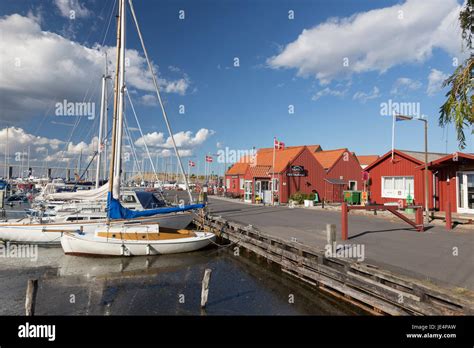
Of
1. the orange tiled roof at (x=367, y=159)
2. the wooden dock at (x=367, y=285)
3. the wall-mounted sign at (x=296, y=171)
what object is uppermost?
the orange tiled roof at (x=367, y=159)

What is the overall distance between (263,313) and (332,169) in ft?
98.0

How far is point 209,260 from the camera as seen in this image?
13070 millimetres

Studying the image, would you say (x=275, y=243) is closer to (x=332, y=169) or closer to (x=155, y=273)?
(x=155, y=273)

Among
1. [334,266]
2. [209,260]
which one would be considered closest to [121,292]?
[209,260]

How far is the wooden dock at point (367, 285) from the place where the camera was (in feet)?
19.7

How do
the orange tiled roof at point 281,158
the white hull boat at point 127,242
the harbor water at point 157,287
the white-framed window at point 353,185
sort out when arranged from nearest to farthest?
1. the harbor water at point 157,287
2. the white hull boat at point 127,242
3. the orange tiled roof at point 281,158
4. the white-framed window at point 353,185

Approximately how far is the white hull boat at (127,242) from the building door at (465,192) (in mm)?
16839

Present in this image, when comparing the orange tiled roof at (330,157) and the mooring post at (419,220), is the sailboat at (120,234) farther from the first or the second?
the orange tiled roof at (330,157)

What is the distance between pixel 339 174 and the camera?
35.6 meters

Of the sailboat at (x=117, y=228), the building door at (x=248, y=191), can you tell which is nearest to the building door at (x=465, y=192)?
the sailboat at (x=117, y=228)

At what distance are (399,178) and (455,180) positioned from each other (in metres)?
4.57
